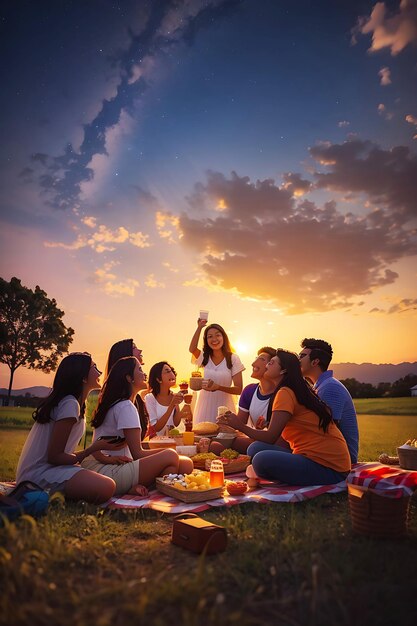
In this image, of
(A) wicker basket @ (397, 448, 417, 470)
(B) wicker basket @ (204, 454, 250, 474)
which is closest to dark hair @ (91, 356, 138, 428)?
(B) wicker basket @ (204, 454, 250, 474)

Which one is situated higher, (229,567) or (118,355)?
(118,355)

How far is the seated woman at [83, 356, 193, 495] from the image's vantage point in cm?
571

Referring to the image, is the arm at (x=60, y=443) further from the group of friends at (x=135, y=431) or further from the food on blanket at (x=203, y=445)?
the food on blanket at (x=203, y=445)

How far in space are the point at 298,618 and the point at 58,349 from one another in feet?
117

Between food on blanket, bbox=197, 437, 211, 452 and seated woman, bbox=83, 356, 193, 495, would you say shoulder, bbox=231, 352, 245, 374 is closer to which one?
food on blanket, bbox=197, 437, 211, 452

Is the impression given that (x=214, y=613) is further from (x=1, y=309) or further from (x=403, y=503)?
(x=1, y=309)

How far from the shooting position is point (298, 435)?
606cm

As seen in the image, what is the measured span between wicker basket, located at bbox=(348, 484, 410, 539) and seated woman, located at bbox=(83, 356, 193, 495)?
8.68 ft

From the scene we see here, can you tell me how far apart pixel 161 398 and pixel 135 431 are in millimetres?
2744

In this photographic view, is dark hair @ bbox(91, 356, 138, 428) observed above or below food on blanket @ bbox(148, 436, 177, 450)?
above

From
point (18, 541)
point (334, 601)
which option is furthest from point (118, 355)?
point (334, 601)

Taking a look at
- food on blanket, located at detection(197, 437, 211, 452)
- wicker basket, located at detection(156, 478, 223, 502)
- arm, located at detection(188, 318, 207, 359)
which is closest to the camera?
wicker basket, located at detection(156, 478, 223, 502)

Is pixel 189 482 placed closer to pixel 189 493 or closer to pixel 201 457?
pixel 189 493

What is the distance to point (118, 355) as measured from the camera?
263 inches
